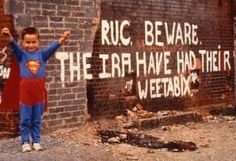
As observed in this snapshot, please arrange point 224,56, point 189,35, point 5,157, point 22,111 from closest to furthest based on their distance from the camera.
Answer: point 5,157, point 22,111, point 189,35, point 224,56

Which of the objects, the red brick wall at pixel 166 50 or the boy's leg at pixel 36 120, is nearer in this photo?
the boy's leg at pixel 36 120

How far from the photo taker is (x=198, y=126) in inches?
411

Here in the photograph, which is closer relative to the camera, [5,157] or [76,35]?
[5,157]

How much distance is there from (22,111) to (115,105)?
3.61 meters

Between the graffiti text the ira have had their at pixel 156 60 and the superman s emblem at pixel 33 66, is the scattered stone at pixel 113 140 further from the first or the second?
the superman s emblem at pixel 33 66

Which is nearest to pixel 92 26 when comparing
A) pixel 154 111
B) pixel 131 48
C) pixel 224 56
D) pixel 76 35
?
pixel 76 35

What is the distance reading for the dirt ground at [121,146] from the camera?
6539 millimetres

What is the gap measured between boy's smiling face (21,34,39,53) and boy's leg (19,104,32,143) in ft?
2.28

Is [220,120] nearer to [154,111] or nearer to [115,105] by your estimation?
[154,111]

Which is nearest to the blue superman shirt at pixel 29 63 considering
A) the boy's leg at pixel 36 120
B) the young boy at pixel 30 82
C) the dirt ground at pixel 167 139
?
the young boy at pixel 30 82

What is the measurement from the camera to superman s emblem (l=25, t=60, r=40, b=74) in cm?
664

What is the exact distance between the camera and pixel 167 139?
8797mm

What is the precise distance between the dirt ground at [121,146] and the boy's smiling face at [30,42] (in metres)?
1.24

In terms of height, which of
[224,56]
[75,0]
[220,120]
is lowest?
[220,120]
